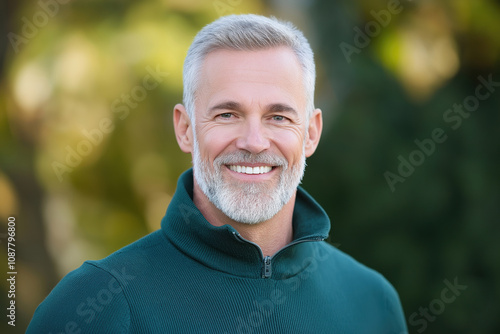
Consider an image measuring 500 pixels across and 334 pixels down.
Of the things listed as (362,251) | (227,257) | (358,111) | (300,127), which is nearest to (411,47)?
(358,111)

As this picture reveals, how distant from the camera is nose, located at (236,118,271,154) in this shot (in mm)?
2176

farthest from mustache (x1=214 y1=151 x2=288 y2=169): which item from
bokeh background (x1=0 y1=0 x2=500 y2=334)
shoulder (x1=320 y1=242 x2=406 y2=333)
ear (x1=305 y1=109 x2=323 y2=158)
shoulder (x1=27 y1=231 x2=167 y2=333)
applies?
bokeh background (x1=0 y1=0 x2=500 y2=334)

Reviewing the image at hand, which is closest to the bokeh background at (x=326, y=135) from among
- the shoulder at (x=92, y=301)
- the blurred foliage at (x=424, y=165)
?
the blurred foliage at (x=424, y=165)

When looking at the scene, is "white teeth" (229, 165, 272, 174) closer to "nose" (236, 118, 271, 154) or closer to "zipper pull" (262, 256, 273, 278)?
"nose" (236, 118, 271, 154)

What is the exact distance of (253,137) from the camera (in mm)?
2184

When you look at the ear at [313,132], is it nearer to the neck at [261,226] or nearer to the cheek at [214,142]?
the neck at [261,226]

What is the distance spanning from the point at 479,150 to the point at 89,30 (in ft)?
12.1

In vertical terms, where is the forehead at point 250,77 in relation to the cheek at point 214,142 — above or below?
above

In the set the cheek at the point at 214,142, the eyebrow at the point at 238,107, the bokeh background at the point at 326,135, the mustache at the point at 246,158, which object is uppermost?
the eyebrow at the point at 238,107

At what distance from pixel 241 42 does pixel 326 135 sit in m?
2.77

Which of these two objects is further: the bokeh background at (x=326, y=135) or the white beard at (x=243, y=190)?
the bokeh background at (x=326, y=135)

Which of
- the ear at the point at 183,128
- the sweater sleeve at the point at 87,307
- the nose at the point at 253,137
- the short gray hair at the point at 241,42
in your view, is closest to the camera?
the sweater sleeve at the point at 87,307

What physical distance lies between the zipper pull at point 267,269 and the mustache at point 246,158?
1.12ft

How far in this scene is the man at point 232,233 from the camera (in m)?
2.05
